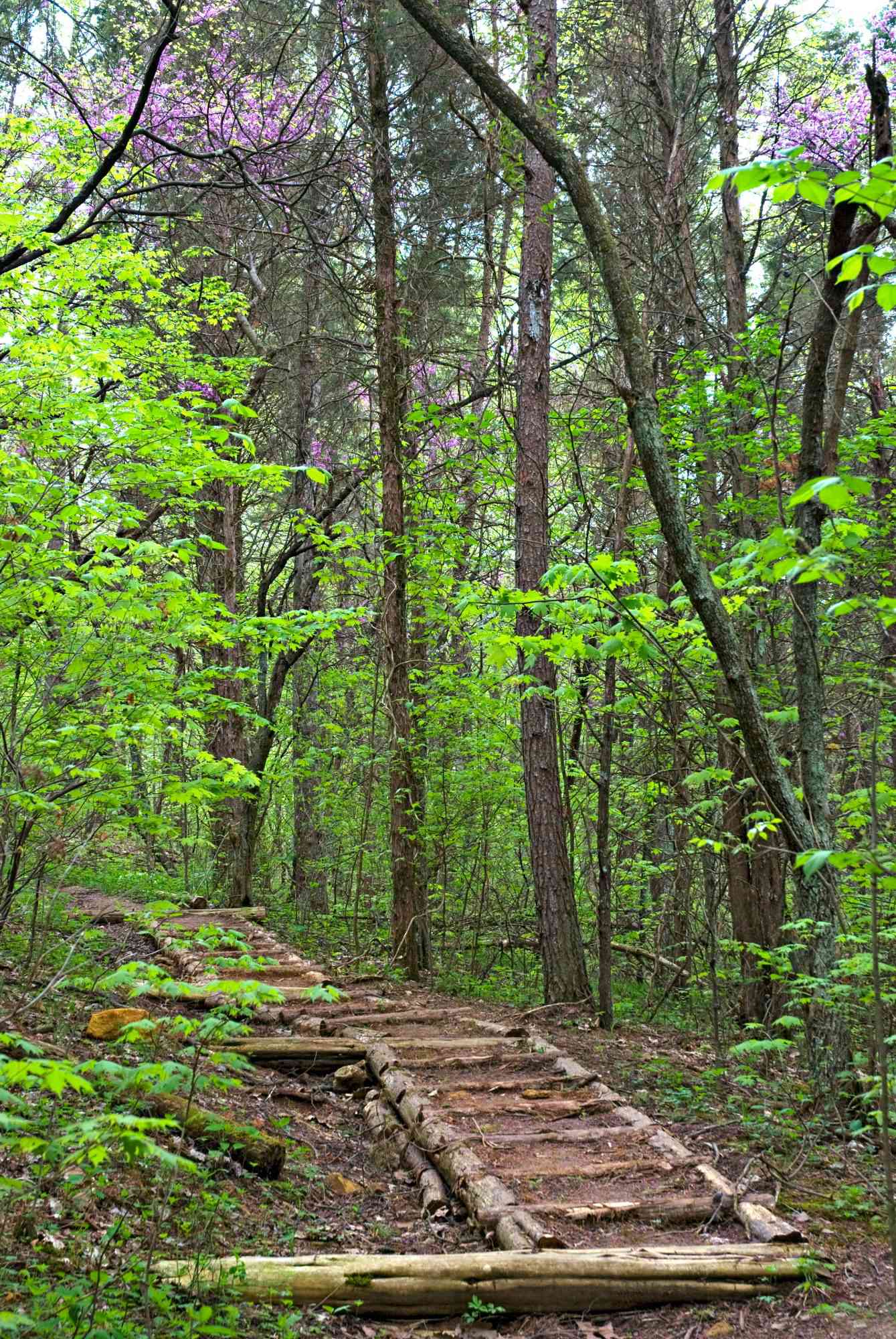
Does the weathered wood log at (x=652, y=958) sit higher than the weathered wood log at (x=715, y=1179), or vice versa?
the weathered wood log at (x=715, y=1179)

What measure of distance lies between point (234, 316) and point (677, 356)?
6.09 meters

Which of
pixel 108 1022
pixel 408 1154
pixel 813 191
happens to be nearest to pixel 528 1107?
pixel 408 1154

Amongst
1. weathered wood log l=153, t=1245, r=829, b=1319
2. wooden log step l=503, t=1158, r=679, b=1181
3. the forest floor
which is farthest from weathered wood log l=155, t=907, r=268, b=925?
weathered wood log l=153, t=1245, r=829, b=1319

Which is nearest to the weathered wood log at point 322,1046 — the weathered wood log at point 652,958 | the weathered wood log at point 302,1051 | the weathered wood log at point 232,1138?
the weathered wood log at point 302,1051

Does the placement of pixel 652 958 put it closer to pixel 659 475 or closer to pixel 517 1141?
pixel 517 1141

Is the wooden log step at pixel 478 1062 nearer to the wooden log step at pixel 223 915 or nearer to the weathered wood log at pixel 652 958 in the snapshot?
the weathered wood log at pixel 652 958

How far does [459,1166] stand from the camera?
174 inches

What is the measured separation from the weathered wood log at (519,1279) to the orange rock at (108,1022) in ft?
7.00

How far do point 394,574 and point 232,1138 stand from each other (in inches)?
246

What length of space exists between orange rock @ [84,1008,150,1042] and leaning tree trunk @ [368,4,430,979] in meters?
4.37

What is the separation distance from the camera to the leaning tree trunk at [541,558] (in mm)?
8000

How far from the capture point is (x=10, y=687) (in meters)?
6.18

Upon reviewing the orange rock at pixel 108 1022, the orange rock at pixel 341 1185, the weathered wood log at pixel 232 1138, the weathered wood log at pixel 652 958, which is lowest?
the weathered wood log at pixel 652 958

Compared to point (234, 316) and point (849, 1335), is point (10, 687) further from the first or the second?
point (234, 316)
